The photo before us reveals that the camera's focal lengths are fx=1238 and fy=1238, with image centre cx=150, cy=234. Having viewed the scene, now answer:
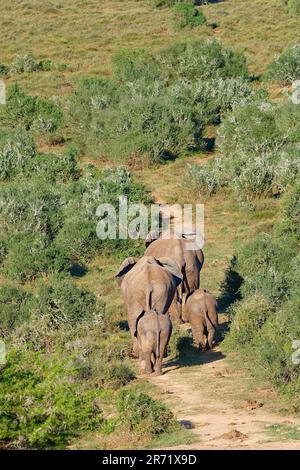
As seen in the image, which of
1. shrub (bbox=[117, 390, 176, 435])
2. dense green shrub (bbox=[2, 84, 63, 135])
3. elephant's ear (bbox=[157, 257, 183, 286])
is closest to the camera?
shrub (bbox=[117, 390, 176, 435])

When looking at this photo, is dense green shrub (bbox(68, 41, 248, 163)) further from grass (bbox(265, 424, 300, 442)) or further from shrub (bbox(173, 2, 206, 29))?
grass (bbox(265, 424, 300, 442))

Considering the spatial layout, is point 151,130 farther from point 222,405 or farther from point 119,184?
point 222,405

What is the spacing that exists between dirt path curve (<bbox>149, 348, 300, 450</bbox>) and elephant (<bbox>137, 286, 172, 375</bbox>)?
28 cm

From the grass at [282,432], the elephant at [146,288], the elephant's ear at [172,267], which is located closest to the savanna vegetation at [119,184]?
the elephant at [146,288]

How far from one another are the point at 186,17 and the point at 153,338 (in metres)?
46.0

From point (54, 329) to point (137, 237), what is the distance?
7.66 meters

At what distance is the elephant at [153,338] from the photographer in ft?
63.7

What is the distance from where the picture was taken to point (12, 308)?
23094 mm

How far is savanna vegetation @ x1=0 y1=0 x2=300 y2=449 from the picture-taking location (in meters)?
16.3

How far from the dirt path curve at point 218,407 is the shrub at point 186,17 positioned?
144 ft

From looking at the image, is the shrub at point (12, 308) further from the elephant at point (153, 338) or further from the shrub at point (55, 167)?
the shrub at point (55, 167)

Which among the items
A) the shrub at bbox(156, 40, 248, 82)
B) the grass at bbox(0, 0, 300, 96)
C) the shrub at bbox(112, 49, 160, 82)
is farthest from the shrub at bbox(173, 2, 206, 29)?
the shrub at bbox(156, 40, 248, 82)

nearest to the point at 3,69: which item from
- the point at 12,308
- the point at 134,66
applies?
the point at 134,66
